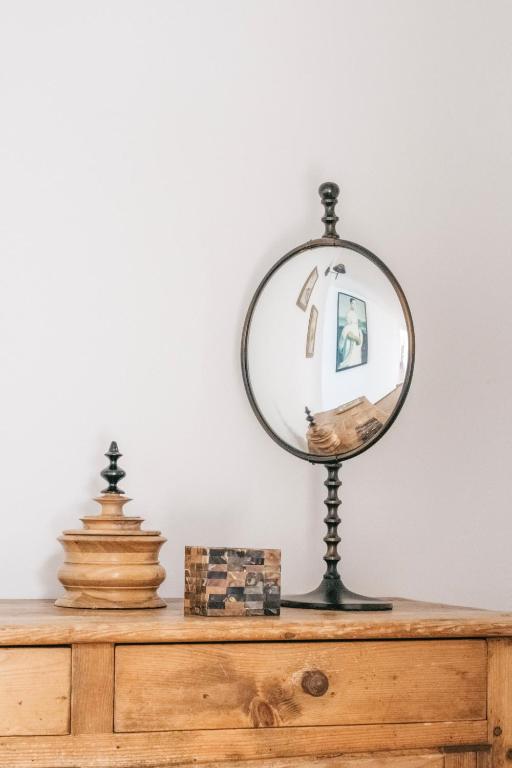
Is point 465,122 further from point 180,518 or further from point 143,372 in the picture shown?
point 180,518

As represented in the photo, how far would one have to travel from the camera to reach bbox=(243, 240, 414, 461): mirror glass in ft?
6.27

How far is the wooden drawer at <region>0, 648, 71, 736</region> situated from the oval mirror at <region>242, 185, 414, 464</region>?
2.26 feet

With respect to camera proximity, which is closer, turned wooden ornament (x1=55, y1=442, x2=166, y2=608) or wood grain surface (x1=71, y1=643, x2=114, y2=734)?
wood grain surface (x1=71, y1=643, x2=114, y2=734)

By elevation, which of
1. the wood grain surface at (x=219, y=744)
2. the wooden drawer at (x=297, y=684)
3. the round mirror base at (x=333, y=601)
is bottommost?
the wood grain surface at (x=219, y=744)

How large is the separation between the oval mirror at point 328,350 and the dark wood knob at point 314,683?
0.49m

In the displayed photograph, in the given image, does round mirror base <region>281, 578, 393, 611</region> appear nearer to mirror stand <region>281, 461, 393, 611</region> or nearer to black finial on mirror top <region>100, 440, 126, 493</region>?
mirror stand <region>281, 461, 393, 611</region>

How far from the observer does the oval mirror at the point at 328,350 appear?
1912 mm

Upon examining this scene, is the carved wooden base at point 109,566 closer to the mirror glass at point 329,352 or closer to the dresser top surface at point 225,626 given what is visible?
the dresser top surface at point 225,626

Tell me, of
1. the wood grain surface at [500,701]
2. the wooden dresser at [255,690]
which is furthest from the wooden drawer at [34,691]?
the wood grain surface at [500,701]

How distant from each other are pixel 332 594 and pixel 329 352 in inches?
18.0

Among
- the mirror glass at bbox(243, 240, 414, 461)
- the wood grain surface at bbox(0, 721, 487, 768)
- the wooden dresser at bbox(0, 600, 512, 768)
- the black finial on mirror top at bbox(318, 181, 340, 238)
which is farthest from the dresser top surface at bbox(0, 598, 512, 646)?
the black finial on mirror top at bbox(318, 181, 340, 238)

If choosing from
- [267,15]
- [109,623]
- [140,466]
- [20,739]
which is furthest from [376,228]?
[20,739]

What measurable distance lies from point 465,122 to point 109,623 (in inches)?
58.1

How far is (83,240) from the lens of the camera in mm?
→ 2035
